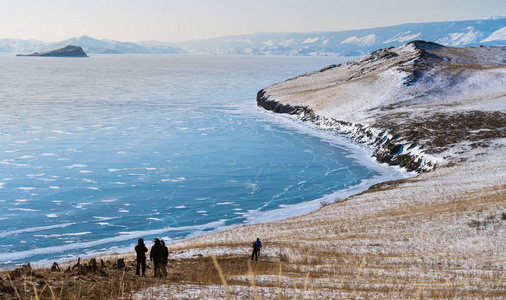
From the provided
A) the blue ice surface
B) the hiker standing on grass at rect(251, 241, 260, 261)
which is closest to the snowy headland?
the hiker standing on grass at rect(251, 241, 260, 261)

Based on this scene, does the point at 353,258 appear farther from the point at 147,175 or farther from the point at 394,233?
the point at 147,175

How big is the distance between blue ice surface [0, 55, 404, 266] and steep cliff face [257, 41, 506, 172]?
499 cm

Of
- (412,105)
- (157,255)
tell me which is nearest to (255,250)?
(157,255)

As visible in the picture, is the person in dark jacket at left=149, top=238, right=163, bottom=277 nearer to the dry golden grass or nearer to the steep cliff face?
the dry golden grass

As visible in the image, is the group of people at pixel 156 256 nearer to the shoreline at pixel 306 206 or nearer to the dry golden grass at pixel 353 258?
the dry golden grass at pixel 353 258

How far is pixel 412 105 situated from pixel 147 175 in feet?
178

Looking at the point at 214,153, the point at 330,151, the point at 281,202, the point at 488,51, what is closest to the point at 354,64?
the point at 488,51

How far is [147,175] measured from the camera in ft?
137

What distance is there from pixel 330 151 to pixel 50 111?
52.1 meters

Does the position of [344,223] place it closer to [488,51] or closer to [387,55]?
[387,55]

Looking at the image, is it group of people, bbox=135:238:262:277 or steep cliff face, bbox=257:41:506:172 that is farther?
steep cliff face, bbox=257:41:506:172

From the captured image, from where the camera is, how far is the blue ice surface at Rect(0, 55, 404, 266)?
98.5ft

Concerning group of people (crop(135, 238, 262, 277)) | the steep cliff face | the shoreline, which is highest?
the steep cliff face

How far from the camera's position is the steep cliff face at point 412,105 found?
52.3m
